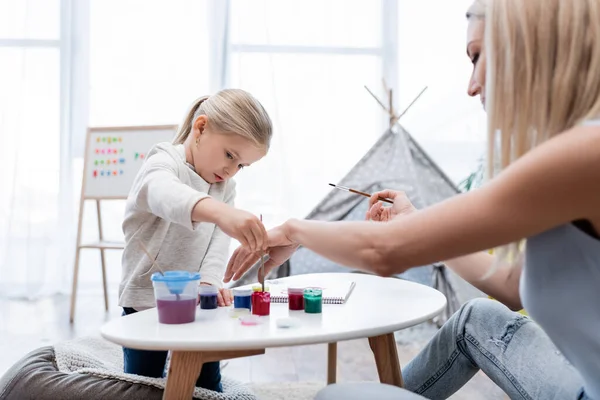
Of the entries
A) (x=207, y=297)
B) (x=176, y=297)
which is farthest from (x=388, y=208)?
(x=176, y=297)

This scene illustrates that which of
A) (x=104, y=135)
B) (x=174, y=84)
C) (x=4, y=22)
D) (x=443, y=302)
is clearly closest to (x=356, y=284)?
(x=443, y=302)

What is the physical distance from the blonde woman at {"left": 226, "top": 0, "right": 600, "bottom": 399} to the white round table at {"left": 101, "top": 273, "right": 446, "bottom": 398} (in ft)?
0.39

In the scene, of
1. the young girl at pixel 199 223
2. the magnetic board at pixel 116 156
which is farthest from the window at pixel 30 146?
the young girl at pixel 199 223

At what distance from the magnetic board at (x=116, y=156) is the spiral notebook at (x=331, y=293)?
207 cm

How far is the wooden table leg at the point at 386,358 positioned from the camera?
126 centimetres

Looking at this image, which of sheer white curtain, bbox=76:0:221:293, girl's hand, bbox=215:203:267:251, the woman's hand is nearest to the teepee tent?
sheer white curtain, bbox=76:0:221:293

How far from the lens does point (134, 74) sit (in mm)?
3838

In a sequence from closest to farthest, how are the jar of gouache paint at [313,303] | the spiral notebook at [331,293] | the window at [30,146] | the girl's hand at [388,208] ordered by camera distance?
the jar of gouache paint at [313,303] < the spiral notebook at [331,293] < the girl's hand at [388,208] < the window at [30,146]

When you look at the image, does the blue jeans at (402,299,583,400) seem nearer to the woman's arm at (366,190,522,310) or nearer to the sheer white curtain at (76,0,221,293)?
the woman's arm at (366,190,522,310)

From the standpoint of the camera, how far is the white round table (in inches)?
36.4

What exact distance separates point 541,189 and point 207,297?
0.69 m

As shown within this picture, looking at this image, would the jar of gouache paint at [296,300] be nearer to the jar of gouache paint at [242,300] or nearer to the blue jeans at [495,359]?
the jar of gouache paint at [242,300]

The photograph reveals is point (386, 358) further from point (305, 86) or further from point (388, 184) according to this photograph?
point (305, 86)

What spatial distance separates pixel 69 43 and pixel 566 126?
3.58 meters
